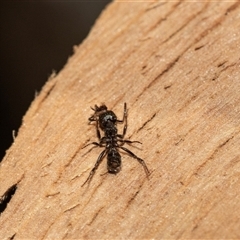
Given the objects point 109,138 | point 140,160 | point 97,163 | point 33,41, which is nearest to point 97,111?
point 109,138

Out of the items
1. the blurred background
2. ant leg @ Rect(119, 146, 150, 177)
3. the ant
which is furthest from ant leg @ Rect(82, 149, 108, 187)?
the blurred background

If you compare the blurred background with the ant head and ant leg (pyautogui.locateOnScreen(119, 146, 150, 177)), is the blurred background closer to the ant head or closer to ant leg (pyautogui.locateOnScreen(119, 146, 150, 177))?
the ant head

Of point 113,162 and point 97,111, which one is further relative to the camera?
point 97,111

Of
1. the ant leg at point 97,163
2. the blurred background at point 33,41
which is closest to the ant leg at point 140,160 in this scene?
the ant leg at point 97,163

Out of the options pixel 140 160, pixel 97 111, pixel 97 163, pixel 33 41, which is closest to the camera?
pixel 140 160

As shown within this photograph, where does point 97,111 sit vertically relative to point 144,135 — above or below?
above

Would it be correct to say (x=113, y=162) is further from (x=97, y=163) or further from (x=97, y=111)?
(x=97, y=111)
